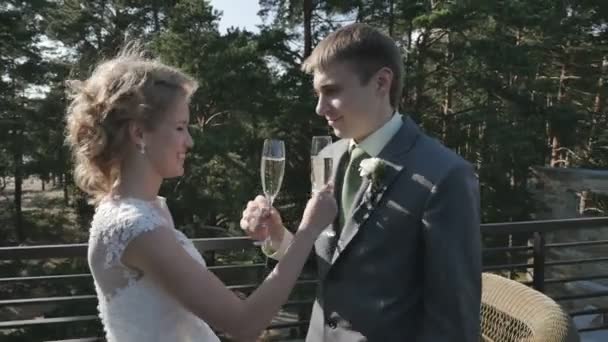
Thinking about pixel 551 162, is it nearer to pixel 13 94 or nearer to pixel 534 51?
pixel 534 51

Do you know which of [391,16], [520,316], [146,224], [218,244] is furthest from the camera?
[391,16]

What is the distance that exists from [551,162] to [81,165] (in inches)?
755

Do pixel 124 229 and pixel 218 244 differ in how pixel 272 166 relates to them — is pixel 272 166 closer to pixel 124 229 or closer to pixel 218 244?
pixel 124 229

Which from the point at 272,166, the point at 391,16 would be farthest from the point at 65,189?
the point at 272,166

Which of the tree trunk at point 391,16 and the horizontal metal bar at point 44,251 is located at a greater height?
the tree trunk at point 391,16

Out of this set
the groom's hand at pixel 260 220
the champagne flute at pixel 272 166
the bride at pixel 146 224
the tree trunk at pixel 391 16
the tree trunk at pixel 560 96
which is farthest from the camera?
the tree trunk at pixel 560 96

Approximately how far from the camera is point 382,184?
57.2 inches

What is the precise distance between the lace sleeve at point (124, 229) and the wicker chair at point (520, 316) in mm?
1247

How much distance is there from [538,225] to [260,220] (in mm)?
2351

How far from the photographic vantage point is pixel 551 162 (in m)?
18.4

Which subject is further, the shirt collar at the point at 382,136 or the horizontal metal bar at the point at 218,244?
the horizontal metal bar at the point at 218,244

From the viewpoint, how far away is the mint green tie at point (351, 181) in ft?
5.36

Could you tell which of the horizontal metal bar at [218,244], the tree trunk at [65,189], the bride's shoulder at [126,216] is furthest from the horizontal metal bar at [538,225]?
the tree trunk at [65,189]

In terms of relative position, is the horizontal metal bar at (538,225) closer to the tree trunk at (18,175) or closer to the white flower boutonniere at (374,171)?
the white flower boutonniere at (374,171)
